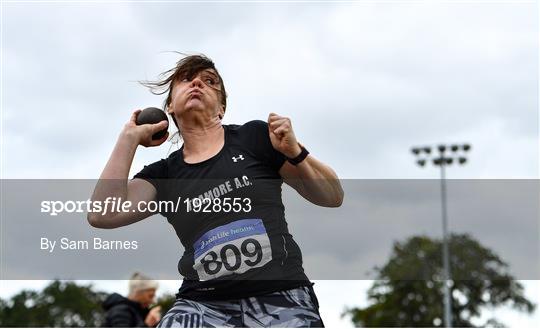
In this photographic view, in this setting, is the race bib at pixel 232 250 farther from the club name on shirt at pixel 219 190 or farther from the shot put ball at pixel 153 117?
the shot put ball at pixel 153 117

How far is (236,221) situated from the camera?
15.3 feet

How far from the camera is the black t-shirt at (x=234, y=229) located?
15.2 feet

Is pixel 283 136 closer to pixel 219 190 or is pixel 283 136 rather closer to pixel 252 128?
pixel 252 128

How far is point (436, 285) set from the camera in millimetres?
64125

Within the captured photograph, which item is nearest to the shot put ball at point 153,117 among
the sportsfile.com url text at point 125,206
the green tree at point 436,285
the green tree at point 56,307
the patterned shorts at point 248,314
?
the sportsfile.com url text at point 125,206

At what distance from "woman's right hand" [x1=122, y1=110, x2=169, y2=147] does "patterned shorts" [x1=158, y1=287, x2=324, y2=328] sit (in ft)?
3.26

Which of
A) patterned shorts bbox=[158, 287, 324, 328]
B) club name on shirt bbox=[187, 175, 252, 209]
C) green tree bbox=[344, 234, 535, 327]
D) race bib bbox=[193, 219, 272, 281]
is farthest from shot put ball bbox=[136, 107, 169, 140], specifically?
green tree bbox=[344, 234, 535, 327]

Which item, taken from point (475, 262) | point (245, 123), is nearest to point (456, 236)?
point (475, 262)

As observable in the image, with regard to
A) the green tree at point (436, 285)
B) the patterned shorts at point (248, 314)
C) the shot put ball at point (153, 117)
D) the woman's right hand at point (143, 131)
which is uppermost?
the green tree at point (436, 285)

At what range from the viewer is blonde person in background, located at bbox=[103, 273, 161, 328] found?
30.8ft

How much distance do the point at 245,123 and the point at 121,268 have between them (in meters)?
2.24

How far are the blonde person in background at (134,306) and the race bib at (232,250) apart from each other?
15.5ft

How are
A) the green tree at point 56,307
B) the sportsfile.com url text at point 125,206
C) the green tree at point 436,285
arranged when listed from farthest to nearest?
1. the green tree at point 436,285
2. the green tree at point 56,307
3. the sportsfile.com url text at point 125,206

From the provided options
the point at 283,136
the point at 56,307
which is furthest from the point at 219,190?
the point at 56,307
